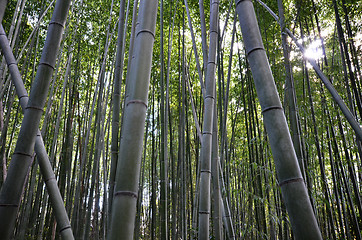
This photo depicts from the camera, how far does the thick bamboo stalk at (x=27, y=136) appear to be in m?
1.11

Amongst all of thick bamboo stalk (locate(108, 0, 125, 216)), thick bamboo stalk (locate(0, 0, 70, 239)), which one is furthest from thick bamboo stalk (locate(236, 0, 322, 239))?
thick bamboo stalk (locate(108, 0, 125, 216))

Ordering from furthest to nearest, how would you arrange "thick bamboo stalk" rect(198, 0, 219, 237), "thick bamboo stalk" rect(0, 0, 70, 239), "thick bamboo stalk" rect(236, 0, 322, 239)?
"thick bamboo stalk" rect(198, 0, 219, 237)
"thick bamboo stalk" rect(0, 0, 70, 239)
"thick bamboo stalk" rect(236, 0, 322, 239)

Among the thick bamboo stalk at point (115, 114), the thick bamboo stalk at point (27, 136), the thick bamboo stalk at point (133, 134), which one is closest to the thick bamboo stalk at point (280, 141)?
the thick bamboo stalk at point (133, 134)

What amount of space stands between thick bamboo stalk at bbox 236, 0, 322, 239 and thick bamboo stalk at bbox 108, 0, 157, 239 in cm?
37

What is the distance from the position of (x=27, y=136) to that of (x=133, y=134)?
532 mm

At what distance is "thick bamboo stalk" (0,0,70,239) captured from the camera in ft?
3.65

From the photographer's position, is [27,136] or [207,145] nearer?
[27,136]

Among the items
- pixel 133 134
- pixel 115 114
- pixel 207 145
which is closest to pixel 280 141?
pixel 133 134

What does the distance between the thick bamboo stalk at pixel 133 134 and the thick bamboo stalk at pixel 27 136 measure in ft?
1.46

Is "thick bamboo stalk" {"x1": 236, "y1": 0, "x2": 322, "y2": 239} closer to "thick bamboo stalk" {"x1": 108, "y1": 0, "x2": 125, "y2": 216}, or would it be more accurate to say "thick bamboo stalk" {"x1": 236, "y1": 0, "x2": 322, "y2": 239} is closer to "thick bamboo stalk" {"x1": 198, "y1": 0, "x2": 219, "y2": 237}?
"thick bamboo stalk" {"x1": 198, "y1": 0, "x2": 219, "y2": 237}

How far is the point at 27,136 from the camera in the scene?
3.88 feet

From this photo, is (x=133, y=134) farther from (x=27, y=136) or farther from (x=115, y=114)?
(x=115, y=114)

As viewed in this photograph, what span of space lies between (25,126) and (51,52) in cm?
34

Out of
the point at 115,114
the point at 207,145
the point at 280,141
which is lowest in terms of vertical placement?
the point at 280,141
